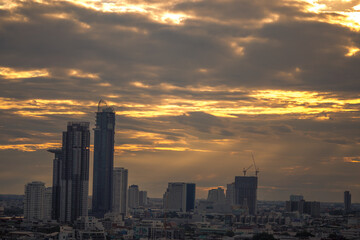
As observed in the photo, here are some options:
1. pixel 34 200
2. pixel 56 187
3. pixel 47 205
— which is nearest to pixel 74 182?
pixel 56 187

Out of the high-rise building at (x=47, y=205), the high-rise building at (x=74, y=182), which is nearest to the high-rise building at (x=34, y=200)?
the high-rise building at (x=47, y=205)

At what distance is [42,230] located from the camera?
147 m

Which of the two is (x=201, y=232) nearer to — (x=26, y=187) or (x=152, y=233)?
(x=152, y=233)

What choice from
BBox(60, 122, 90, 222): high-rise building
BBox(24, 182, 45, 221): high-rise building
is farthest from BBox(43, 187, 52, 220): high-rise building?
BBox(60, 122, 90, 222): high-rise building

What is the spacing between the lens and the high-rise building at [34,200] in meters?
194

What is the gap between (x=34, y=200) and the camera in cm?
19562

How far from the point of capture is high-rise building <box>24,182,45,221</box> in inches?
7618

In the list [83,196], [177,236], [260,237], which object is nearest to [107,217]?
[83,196]

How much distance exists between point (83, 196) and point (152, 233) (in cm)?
5795

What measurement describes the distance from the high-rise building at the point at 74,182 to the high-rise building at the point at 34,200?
681 cm

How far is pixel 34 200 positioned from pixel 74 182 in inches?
495

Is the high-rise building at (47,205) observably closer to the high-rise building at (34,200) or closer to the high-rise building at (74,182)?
the high-rise building at (34,200)

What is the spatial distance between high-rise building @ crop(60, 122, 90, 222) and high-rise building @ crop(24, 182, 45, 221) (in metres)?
6.81

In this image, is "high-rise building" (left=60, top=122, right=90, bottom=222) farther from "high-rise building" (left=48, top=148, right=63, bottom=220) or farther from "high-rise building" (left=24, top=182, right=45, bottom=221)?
"high-rise building" (left=24, top=182, right=45, bottom=221)
